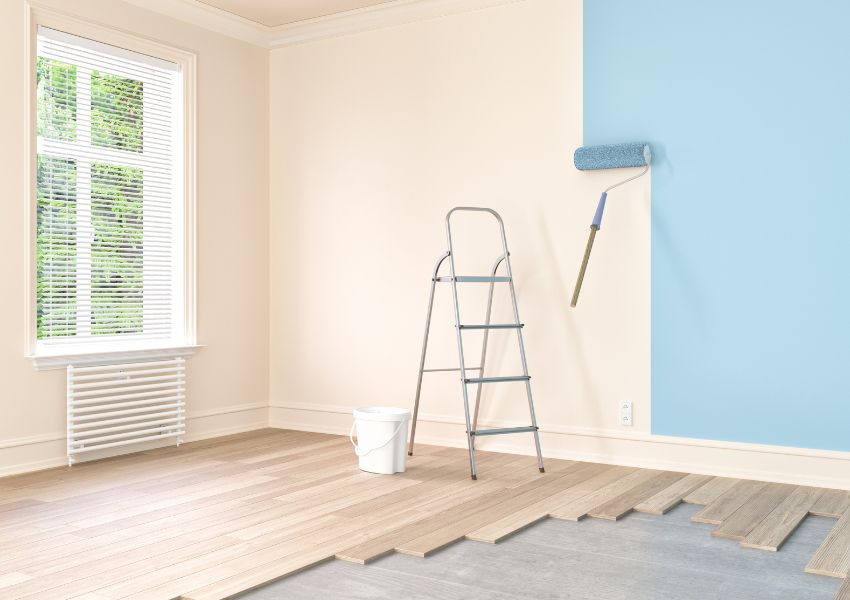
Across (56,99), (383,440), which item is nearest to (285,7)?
(56,99)

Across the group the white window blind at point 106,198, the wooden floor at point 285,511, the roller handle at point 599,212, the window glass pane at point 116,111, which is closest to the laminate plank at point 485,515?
the wooden floor at point 285,511

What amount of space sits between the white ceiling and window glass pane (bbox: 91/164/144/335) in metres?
1.17

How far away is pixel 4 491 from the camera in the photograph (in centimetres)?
372

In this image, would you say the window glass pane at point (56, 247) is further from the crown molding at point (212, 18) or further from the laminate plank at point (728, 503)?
the laminate plank at point (728, 503)

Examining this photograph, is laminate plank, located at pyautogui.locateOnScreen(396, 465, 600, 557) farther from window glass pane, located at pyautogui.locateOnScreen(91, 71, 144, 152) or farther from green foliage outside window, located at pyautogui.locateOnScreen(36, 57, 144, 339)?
window glass pane, located at pyautogui.locateOnScreen(91, 71, 144, 152)

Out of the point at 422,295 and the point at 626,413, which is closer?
the point at 626,413

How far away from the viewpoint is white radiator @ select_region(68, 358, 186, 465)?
432cm

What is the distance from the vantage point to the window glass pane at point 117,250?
4543mm

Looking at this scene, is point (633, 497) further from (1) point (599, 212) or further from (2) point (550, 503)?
(1) point (599, 212)

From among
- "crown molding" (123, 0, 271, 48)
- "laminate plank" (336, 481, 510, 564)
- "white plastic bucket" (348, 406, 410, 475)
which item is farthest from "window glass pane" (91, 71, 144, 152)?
"laminate plank" (336, 481, 510, 564)

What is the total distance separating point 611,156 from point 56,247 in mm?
2908

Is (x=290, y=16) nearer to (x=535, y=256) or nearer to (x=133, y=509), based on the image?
(x=535, y=256)

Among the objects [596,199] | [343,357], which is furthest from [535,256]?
[343,357]

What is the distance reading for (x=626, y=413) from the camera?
14.1ft
